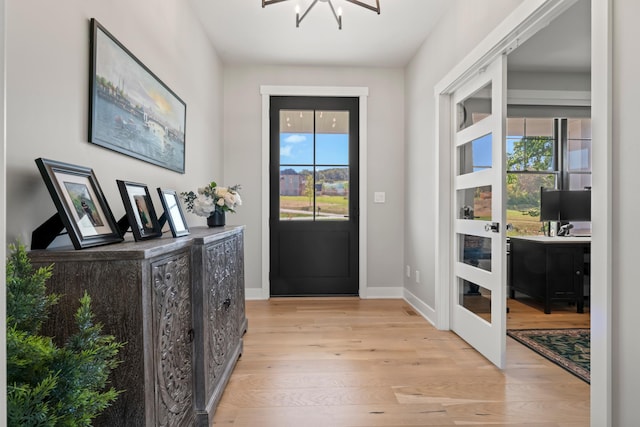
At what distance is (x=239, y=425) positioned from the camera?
1.70 meters

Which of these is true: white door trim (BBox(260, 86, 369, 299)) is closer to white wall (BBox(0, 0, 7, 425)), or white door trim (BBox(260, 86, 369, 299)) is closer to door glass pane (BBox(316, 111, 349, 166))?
door glass pane (BBox(316, 111, 349, 166))

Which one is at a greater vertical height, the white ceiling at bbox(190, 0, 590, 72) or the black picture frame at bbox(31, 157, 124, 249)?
the white ceiling at bbox(190, 0, 590, 72)

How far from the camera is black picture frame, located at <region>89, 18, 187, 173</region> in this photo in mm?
1562

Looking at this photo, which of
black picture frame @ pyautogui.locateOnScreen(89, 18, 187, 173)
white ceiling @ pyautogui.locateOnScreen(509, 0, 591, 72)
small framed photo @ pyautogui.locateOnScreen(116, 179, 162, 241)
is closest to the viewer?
small framed photo @ pyautogui.locateOnScreen(116, 179, 162, 241)

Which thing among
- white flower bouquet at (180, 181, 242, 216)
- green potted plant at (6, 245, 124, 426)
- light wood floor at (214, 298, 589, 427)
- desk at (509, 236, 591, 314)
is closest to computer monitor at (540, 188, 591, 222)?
desk at (509, 236, 591, 314)

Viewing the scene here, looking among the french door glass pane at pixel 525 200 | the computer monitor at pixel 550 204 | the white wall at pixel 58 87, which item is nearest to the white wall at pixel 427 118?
the french door glass pane at pixel 525 200

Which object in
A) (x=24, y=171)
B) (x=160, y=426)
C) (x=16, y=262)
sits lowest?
(x=160, y=426)

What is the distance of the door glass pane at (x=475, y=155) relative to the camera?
245 centimetres

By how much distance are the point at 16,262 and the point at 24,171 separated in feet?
1.52

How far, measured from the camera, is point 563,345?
2.69m

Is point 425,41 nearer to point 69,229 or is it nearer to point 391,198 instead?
point 391,198

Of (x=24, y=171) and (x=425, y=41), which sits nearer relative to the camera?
(x=24, y=171)

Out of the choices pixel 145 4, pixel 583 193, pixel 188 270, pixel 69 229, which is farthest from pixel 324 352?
pixel 583 193

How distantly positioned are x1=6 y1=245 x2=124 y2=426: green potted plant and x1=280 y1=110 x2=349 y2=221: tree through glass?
10.8 ft
